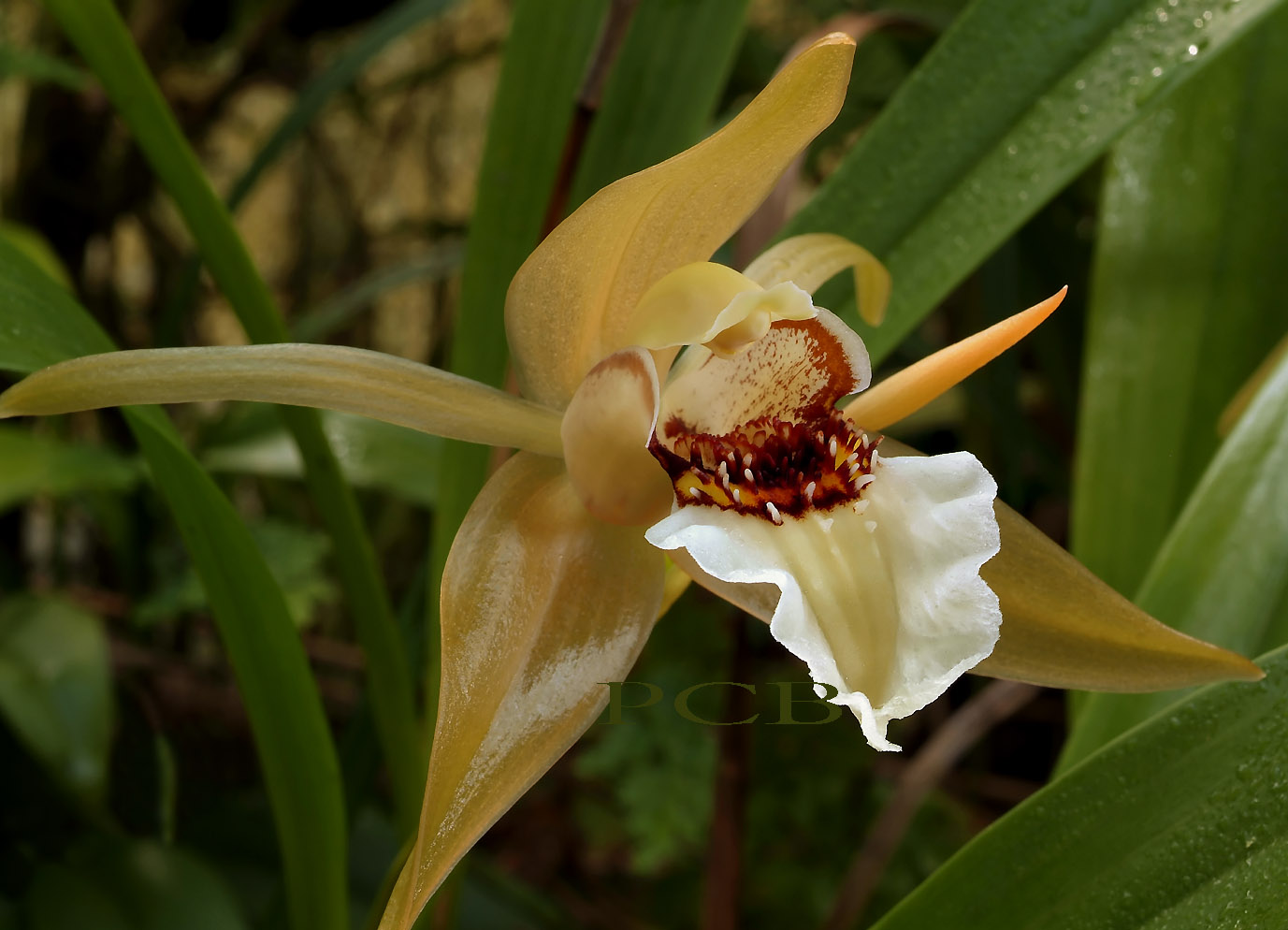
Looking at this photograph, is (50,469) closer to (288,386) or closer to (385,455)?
(385,455)

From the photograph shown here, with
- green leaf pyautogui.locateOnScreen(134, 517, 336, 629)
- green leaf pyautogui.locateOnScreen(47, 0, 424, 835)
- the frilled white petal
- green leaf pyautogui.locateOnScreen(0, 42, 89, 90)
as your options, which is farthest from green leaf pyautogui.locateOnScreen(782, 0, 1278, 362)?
green leaf pyautogui.locateOnScreen(0, 42, 89, 90)

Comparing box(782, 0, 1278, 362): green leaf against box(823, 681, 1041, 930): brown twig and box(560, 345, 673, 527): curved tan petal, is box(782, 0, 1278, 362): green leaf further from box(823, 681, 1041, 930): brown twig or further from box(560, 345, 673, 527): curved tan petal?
box(823, 681, 1041, 930): brown twig

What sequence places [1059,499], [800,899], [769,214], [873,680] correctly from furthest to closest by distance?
[1059,499]
[800,899]
[769,214]
[873,680]

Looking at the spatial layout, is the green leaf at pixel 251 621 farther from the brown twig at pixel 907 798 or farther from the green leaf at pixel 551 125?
the brown twig at pixel 907 798

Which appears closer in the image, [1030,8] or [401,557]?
[1030,8]

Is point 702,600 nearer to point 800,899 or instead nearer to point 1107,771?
point 800,899

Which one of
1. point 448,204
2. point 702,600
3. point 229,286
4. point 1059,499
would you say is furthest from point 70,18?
point 448,204

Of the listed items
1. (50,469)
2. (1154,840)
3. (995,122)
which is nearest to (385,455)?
(50,469)
